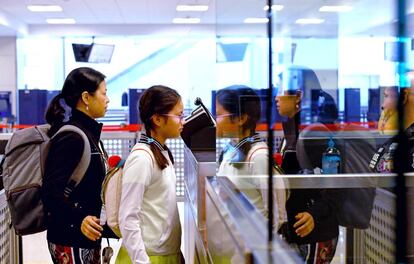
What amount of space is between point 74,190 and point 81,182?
0.05m

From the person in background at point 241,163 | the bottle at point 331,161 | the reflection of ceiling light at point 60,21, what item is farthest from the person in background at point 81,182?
the reflection of ceiling light at point 60,21

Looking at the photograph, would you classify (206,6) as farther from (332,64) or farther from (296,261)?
(296,261)

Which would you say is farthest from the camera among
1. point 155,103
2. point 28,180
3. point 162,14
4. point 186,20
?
point 186,20

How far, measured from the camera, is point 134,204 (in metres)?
1.97

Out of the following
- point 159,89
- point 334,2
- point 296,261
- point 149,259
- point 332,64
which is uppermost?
point 334,2

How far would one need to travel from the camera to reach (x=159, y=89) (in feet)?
7.31

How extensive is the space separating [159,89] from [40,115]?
29.3 ft

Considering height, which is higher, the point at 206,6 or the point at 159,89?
the point at 206,6

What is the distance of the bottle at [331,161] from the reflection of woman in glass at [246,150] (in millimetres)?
566

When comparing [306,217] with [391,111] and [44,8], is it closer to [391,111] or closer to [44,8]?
[391,111]

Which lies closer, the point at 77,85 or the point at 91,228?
the point at 91,228

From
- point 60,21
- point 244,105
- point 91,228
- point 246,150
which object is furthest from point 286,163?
point 60,21

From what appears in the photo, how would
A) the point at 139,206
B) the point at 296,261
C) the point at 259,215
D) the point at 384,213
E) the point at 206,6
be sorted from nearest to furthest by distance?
the point at 296,261 → the point at 259,215 → the point at 139,206 → the point at 384,213 → the point at 206,6

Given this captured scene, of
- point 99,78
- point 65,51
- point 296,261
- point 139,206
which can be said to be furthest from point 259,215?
point 65,51
